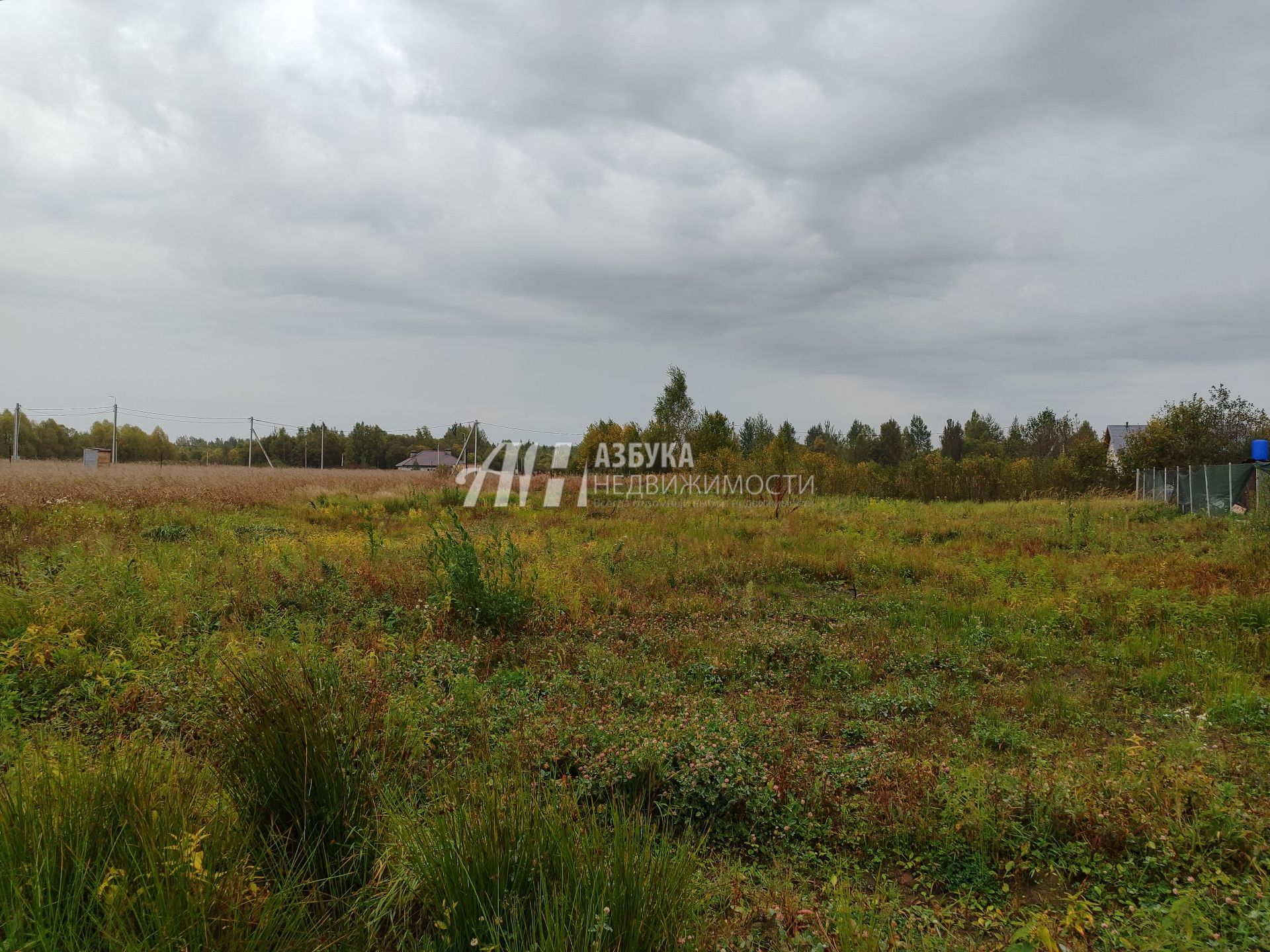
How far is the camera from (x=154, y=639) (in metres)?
5.30

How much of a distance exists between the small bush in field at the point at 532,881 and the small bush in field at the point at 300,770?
0.35m

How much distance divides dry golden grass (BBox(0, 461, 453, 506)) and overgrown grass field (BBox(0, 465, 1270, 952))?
3321 mm

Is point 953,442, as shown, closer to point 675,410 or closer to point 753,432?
point 753,432

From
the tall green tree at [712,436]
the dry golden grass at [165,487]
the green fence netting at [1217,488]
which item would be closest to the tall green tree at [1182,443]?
the green fence netting at [1217,488]

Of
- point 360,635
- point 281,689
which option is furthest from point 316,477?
point 281,689

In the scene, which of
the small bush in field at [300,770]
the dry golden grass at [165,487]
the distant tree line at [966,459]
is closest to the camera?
the small bush in field at [300,770]

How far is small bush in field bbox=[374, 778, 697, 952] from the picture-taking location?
7.13ft

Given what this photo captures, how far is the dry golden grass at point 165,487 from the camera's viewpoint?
12.2 metres

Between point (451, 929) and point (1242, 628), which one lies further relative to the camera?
point (1242, 628)

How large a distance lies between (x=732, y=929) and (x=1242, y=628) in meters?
7.50

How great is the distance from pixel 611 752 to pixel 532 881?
5.58 feet

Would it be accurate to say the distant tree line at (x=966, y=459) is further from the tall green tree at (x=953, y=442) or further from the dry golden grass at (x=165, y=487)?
Result: the tall green tree at (x=953, y=442)

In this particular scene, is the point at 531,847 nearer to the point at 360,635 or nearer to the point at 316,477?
the point at 360,635

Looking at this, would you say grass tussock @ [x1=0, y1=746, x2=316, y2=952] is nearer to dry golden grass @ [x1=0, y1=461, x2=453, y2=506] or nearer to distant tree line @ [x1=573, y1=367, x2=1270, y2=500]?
dry golden grass @ [x1=0, y1=461, x2=453, y2=506]
